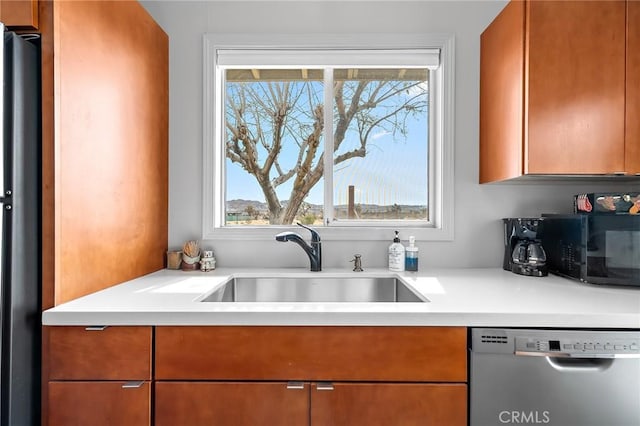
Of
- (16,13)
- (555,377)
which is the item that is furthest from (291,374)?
(16,13)

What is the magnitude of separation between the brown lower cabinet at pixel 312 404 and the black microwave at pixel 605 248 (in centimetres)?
85

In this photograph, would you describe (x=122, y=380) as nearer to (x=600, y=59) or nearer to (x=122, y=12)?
(x=122, y=12)

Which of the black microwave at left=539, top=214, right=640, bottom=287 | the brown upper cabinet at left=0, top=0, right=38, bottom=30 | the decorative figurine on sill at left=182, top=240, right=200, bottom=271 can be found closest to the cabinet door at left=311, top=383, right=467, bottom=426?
the black microwave at left=539, top=214, right=640, bottom=287

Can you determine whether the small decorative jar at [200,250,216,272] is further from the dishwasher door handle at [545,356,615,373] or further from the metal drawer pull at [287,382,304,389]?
the dishwasher door handle at [545,356,615,373]

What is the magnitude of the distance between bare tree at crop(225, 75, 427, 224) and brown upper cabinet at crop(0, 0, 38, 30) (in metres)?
1.02

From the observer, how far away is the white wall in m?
1.91

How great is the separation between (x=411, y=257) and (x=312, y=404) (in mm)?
937

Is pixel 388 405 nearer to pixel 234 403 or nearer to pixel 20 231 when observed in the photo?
pixel 234 403

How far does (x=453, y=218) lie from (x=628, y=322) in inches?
36.2

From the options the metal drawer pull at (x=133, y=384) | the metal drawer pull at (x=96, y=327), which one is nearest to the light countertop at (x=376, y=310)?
the metal drawer pull at (x=96, y=327)

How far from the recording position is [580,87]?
1.43 metres

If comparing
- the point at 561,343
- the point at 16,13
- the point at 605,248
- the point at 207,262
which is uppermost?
the point at 16,13

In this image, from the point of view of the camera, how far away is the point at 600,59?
4.69 ft

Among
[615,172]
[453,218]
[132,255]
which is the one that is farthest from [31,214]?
[615,172]
